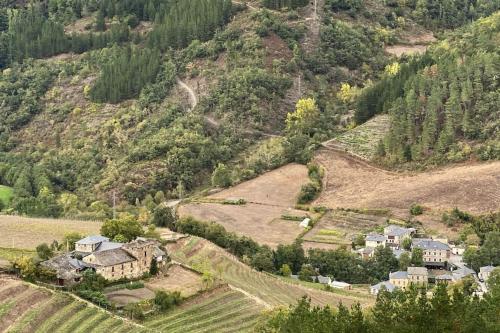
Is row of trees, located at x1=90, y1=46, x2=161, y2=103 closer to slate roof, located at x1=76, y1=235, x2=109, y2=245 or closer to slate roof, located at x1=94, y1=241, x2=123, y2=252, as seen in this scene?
slate roof, located at x1=76, y1=235, x2=109, y2=245

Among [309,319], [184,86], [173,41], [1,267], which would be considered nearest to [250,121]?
[184,86]

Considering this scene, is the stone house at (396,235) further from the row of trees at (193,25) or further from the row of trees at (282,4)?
the row of trees at (282,4)

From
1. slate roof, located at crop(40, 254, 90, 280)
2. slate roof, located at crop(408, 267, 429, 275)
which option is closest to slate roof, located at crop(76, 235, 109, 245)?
slate roof, located at crop(40, 254, 90, 280)

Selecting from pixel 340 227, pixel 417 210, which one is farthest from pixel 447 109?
pixel 340 227

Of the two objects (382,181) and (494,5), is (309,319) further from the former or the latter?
(494,5)

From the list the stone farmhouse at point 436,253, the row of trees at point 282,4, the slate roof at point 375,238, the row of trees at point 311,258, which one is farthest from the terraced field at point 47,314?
the row of trees at point 282,4
